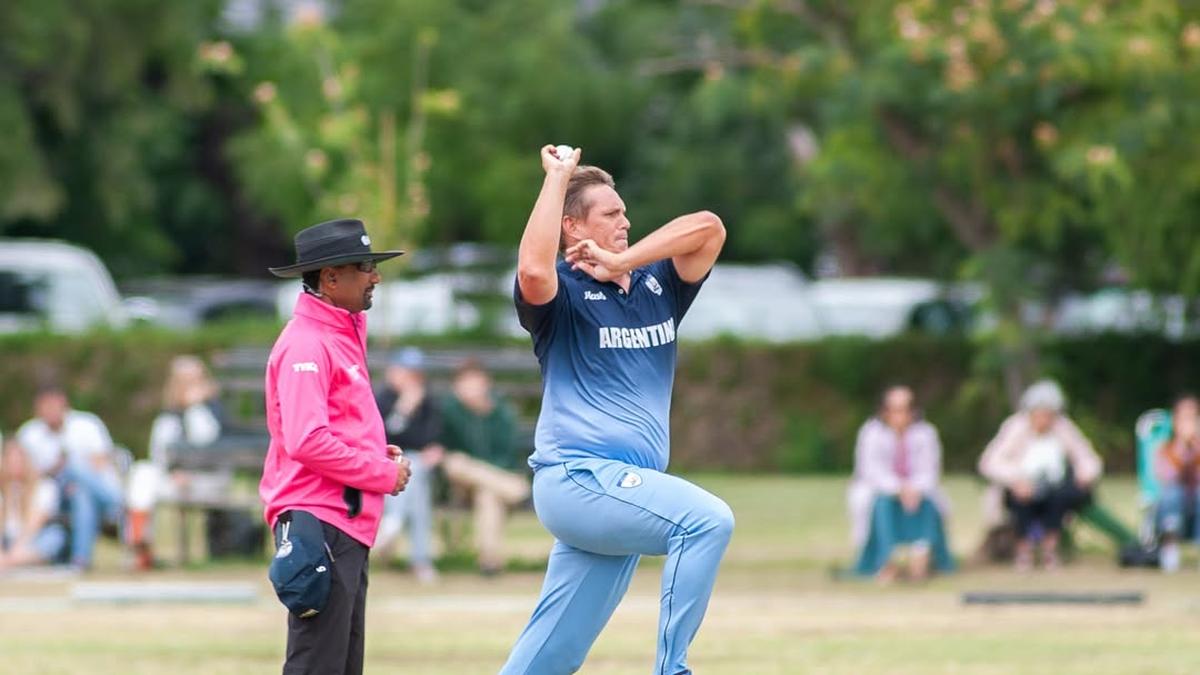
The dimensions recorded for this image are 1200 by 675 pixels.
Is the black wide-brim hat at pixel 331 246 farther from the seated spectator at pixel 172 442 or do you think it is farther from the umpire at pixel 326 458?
the seated spectator at pixel 172 442

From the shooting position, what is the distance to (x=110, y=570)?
56.2 ft

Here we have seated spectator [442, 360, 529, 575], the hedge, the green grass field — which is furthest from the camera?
the hedge

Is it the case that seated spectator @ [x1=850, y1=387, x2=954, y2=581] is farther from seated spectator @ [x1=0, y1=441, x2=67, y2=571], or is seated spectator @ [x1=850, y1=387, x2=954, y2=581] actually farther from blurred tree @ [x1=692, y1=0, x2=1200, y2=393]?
seated spectator @ [x1=0, y1=441, x2=67, y2=571]

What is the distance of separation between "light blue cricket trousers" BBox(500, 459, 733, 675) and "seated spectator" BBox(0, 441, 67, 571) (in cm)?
1052

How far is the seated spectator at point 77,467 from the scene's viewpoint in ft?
55.7

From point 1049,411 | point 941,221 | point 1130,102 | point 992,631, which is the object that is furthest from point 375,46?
point 992,631

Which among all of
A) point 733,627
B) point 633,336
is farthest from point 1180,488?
point 633,336

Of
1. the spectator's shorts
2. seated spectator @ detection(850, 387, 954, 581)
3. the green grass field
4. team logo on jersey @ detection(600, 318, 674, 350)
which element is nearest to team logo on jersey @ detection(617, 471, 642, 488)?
team logo on jersey @ detection(600, 318, 674, 350)

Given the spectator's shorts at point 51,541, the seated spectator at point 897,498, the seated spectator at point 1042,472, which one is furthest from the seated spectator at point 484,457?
the seated spectator at point 1042,472

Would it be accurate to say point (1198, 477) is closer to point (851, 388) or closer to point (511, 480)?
point (511, 480)

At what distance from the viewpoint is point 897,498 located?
16.2m

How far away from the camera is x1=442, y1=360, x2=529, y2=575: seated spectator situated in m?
16.5

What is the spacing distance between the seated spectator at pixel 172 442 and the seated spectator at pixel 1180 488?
715 cm

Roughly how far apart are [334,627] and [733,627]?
6.15 metres
